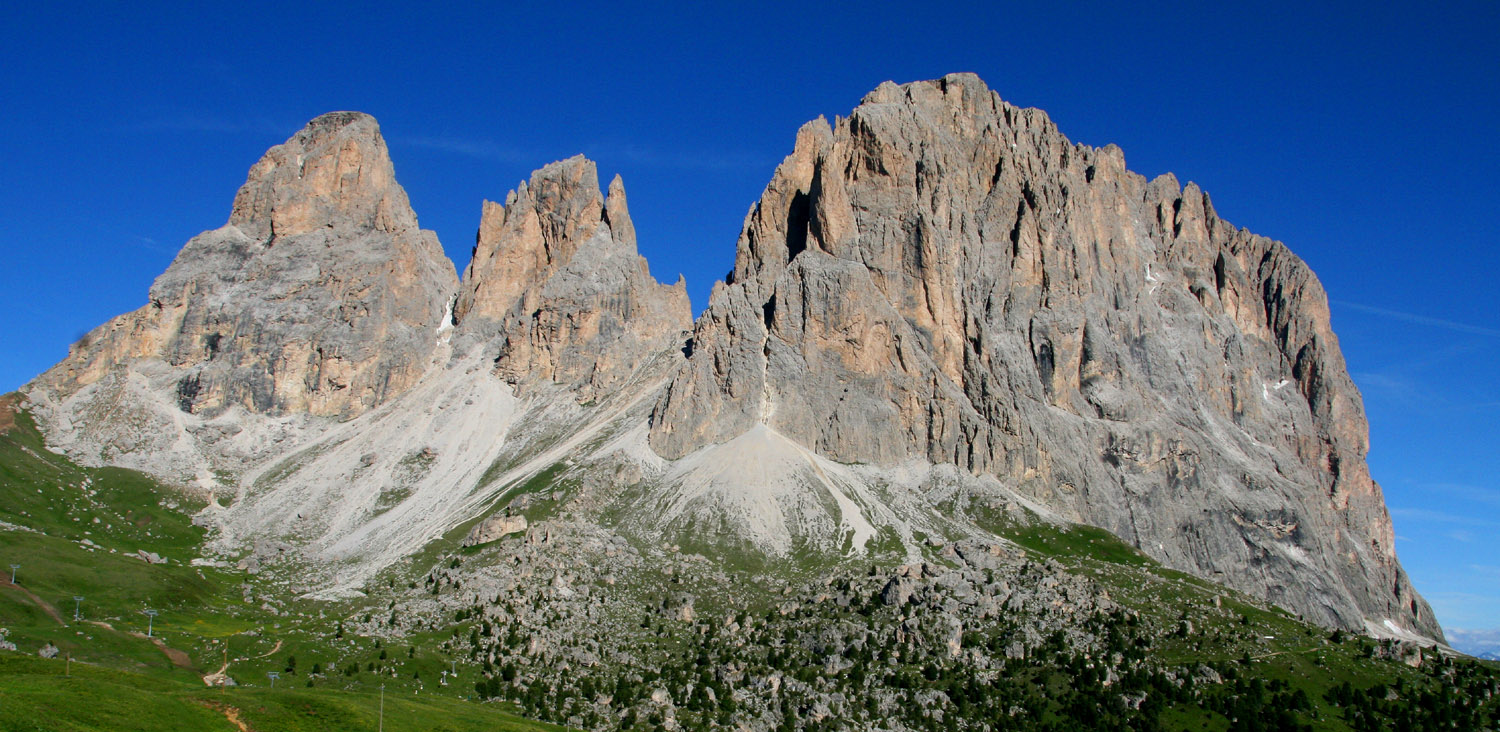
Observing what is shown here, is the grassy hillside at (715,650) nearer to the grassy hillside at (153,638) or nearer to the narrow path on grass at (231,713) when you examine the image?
the narrow path on grass at (231,713)

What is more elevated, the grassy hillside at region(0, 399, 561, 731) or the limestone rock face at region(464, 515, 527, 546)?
the limestone rock face at region(464, 515, 527, 546)

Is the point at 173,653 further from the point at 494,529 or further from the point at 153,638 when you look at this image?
the point at 494,529

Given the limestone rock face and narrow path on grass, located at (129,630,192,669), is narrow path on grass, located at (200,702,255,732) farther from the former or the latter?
the limestone rock face

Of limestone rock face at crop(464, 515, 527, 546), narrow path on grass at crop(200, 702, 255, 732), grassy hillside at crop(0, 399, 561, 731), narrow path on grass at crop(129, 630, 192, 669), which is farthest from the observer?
limestone rock face at crop(464, 515, 527, 546)

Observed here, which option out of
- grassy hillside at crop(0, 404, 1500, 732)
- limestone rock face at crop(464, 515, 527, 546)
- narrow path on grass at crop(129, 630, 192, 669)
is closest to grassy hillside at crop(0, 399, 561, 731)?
narrow path on grass at crop(129, 630, 192, 669)

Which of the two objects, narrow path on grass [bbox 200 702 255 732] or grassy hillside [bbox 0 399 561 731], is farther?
narrow path on grass [bbox 200 702 255 732]

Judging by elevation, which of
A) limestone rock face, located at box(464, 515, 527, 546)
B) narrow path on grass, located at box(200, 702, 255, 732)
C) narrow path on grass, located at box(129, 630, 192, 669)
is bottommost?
narrow path on grass, located at box(200, 702, 255, 732)

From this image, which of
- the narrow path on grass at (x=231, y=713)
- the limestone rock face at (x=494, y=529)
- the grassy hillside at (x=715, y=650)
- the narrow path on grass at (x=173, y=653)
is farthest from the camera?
the limestone rock face at (x=494, y=529)

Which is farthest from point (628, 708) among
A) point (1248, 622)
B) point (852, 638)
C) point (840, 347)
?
point (840, 347)

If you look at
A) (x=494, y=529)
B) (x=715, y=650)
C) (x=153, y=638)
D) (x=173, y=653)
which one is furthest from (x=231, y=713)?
(x=494, y=529)

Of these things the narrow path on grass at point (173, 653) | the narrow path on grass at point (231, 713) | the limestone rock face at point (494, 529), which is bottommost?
the narrow path on grass at point (231, 713)

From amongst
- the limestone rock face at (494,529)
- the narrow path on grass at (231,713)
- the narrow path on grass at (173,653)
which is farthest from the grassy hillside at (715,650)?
the limestone rock face at (494,529)

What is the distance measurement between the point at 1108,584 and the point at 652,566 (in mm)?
65153

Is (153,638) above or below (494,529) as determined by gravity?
below
